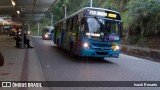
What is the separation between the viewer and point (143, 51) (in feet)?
78.4

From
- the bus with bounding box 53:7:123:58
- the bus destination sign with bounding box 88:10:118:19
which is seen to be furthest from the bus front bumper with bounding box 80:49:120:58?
the bus destination sign with bounding box 88:10:118:19

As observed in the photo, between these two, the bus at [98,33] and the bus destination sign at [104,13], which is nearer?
the bus at [98,33]

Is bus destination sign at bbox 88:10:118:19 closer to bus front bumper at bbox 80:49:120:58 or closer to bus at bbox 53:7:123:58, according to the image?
bus at bbox 53:7:123:58

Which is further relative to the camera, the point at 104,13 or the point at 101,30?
the point at 104,13

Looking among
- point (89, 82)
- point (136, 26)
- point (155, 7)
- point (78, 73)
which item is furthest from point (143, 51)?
point (89, 82)

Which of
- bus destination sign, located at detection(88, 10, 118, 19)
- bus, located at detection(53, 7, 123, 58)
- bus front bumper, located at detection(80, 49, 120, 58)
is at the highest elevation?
bus destination sign, located at detection(88, 10, 118, 19)

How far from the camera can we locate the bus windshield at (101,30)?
50.9ft

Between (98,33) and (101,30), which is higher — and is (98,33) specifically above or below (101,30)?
below

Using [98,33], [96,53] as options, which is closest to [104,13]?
[98,33]

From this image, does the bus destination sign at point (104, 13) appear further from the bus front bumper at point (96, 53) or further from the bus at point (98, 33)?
the bus front bumper at point (96, 53)

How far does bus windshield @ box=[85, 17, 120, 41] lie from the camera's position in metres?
15.5

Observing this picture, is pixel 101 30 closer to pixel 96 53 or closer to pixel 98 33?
pixel 98 33

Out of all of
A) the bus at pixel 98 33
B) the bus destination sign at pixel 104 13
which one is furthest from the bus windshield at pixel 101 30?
the bus destination sign at pixel 104 13

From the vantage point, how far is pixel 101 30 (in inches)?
615
